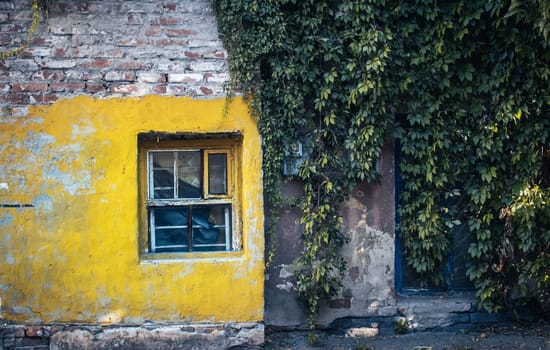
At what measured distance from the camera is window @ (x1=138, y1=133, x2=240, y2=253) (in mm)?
5074

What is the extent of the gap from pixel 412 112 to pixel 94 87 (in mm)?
2871

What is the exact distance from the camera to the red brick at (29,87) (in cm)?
468

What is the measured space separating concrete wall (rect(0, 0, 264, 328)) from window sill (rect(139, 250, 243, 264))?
5cm

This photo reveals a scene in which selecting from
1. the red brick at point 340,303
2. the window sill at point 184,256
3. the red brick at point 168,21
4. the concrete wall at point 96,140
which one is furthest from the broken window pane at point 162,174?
the red brick at point 340,303

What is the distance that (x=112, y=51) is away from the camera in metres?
4.75

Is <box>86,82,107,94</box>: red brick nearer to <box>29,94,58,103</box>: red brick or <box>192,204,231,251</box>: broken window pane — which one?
<box>29,94,58,103</box>: red brick

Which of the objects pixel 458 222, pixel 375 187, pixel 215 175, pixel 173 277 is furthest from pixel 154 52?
pixel 458 222

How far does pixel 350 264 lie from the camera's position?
542 cm

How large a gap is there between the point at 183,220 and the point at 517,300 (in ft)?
11.0

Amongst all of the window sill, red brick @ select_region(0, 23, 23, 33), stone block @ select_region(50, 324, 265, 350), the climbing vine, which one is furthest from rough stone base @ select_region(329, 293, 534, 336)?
red brick @ select_region(0, 23, 23, 33)

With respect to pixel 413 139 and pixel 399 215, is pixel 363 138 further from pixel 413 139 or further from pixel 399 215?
pixel 399 215

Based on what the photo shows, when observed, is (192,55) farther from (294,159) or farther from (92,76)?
(294,159)

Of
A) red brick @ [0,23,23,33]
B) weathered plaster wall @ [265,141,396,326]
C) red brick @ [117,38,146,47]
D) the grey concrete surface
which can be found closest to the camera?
red brick @ [0,23,23,33]

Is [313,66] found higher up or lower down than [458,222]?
higher up
